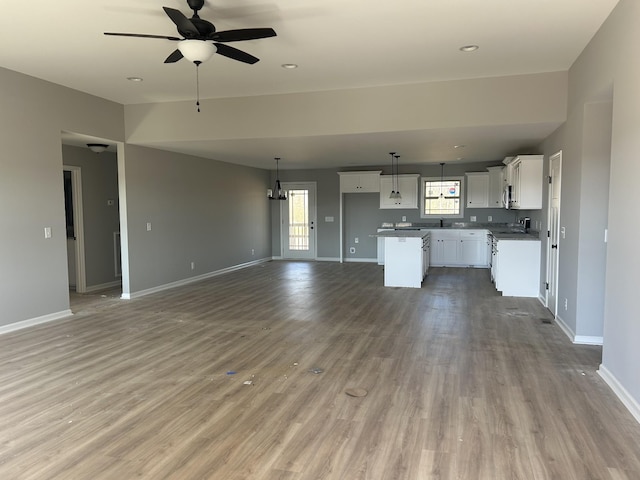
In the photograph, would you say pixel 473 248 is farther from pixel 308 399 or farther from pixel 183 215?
pixel 308 399

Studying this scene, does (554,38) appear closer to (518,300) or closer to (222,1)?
(222,1)

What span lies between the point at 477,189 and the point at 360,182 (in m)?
2.65

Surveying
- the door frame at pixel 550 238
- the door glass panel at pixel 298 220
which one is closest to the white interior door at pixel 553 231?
the door frame at pixel 550 238

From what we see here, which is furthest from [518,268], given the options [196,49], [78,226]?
[78,226]

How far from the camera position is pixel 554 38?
3.97 meters

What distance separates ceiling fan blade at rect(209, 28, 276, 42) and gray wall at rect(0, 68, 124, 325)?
308 cm

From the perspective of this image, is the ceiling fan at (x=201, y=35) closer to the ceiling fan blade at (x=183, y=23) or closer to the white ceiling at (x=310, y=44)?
the ceiling fan blade at (x=183, y=23)

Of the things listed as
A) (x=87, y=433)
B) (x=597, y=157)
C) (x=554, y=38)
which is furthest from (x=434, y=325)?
(x=87, y=433)

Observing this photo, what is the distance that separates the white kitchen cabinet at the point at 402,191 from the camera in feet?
34.3

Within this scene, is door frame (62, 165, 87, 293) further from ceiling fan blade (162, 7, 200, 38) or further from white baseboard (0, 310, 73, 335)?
ceiling fan blade (162, 7, 200, 38)

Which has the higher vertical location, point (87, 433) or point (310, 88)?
point (310, 88)

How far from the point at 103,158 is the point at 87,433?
6063mm

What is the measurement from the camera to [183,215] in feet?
25.9

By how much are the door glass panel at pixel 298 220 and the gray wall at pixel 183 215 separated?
1.09 m
